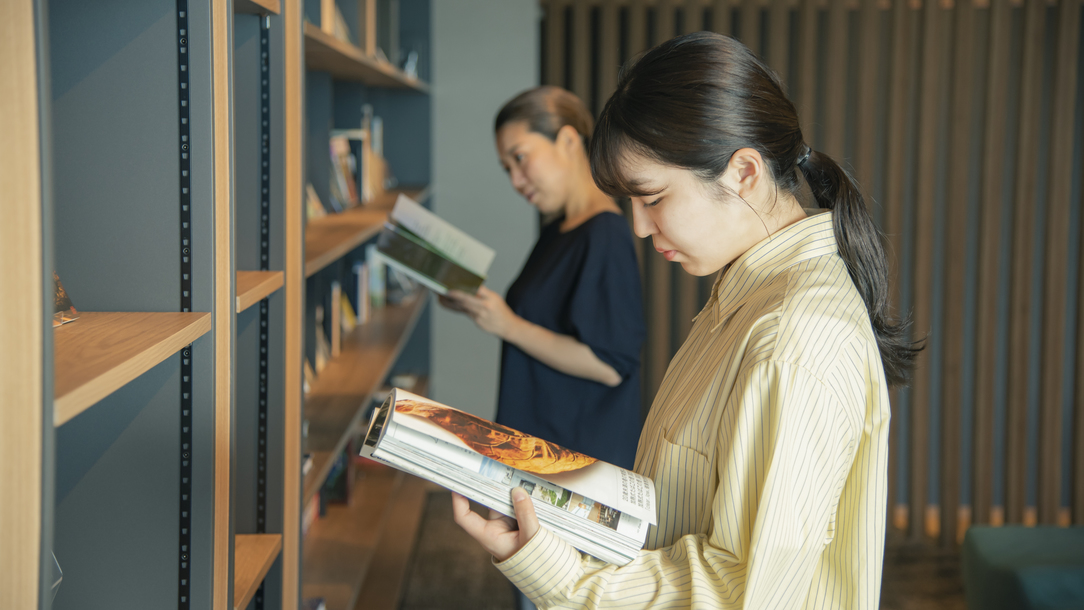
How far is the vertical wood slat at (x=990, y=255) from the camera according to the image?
315 centimetres

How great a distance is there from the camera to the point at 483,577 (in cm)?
291

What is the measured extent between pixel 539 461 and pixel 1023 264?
310cm

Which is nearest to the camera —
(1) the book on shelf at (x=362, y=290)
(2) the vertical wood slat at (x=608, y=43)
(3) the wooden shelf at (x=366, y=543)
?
(3) the wooden shelf at (x=366, y=543)

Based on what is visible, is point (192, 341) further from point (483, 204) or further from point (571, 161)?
point (483, 204)

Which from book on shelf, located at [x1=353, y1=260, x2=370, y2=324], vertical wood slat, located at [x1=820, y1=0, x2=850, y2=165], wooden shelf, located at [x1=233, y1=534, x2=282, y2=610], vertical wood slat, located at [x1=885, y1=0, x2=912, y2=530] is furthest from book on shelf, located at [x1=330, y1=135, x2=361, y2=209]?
vertical wood slat, located at [x1=885, y1=0, x2=912, y2=530]

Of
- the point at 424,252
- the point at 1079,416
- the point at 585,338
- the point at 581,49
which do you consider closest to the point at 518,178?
the point at 424,252

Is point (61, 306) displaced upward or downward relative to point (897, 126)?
downward

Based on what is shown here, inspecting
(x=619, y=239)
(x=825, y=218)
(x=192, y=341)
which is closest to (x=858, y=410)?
(x=825, y=218)

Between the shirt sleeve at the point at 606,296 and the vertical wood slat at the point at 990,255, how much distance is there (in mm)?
2172

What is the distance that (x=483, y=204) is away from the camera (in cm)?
361

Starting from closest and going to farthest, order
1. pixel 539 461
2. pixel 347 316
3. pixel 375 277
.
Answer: pixel 539 461 → pixel 347 316 → pixel 375 277

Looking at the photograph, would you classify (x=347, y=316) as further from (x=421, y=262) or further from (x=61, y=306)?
(x=61, y=306)

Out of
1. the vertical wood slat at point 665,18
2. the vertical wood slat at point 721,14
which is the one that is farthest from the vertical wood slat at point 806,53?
the vertical wood slat at point 665,18

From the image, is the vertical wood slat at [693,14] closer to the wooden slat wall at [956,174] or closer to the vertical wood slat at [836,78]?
the wooden slat wall at [956,174]
